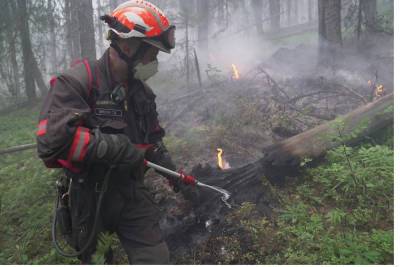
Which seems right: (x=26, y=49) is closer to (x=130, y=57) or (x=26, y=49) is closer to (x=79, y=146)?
(x=130, y=57)

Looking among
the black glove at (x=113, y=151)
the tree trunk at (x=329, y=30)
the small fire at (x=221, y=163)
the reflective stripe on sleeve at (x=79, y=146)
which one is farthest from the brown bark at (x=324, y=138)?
the tree trunk at (x=329, y=30)

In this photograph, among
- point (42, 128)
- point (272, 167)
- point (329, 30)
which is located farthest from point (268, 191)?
point (329, 30)

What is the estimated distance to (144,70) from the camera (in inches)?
130

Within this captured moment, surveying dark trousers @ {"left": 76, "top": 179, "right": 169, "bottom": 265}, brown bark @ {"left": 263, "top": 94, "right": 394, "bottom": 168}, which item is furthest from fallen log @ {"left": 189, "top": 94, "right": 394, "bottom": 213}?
dark trousers @ {"left": 76, "top": 179, "right": 169, "bottom": 265}

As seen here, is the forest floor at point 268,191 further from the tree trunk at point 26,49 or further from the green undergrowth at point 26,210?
the tree trunk at point 26,49

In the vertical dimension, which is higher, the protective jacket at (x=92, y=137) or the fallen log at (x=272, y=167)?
the protective jacket at (x=92, y=137)

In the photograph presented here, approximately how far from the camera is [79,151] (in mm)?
2652

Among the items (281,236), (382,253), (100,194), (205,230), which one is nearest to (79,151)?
(100,194)

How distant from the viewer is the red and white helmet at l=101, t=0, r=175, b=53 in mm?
3160

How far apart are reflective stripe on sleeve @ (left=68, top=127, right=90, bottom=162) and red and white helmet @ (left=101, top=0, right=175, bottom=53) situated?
1032 mm

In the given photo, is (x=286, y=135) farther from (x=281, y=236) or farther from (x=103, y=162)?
(x=103, y=162)

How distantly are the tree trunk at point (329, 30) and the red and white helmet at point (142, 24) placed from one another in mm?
9237

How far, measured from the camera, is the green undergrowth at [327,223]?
3650 mm

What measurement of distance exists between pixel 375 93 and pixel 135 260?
7.29 meters
